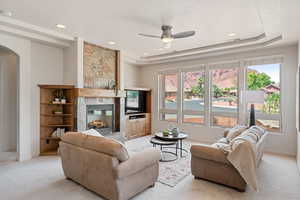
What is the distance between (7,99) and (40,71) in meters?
1.18

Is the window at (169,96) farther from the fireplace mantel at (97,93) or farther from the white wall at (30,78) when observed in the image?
the white wall at (30,78)

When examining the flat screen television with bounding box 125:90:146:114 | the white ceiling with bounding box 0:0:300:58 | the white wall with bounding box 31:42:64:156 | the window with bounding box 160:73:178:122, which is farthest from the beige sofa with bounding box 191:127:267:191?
the white wall with bounding box 31:42:64:156

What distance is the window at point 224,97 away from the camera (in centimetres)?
532

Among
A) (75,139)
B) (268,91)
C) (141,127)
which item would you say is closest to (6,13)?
(75,139)

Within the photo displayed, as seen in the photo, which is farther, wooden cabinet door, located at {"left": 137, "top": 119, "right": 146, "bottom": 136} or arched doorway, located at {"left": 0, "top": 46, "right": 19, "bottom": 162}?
wooden cabinet door, located at {"left": 137, "top": 119, "right": 146, "bottom": 136}

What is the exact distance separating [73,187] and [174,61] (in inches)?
199

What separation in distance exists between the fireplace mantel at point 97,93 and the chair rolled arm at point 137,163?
8.62 feet

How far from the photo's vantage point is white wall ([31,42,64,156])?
4242 millimetres

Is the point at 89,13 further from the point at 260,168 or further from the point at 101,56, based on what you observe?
the point at 260,168

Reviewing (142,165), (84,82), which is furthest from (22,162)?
(142,165)

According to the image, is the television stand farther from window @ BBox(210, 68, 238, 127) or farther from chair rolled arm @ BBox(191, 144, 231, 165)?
chair rolled arm @ BBox(191, 144, 231, 165)

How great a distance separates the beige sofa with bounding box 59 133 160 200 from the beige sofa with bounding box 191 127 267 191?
76 centimetres

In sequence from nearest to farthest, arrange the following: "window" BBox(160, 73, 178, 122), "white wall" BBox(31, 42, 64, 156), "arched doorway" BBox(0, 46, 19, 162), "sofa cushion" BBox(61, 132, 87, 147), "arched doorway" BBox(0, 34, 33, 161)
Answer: "sofa cushion" BBox(61, 132, 87, 147), "arched doorway" BBox(0, 34, 33, 161), "white wall" BBox(31, 42, 64, 156), "arched doorway" BBox(0, 46, 19, 162), "window" BBox(160, 73, 178, 122)

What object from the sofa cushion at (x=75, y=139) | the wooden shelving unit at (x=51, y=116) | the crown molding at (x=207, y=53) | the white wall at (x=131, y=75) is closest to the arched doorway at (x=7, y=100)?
the wooden shelving unit at (x=51, y=116)
